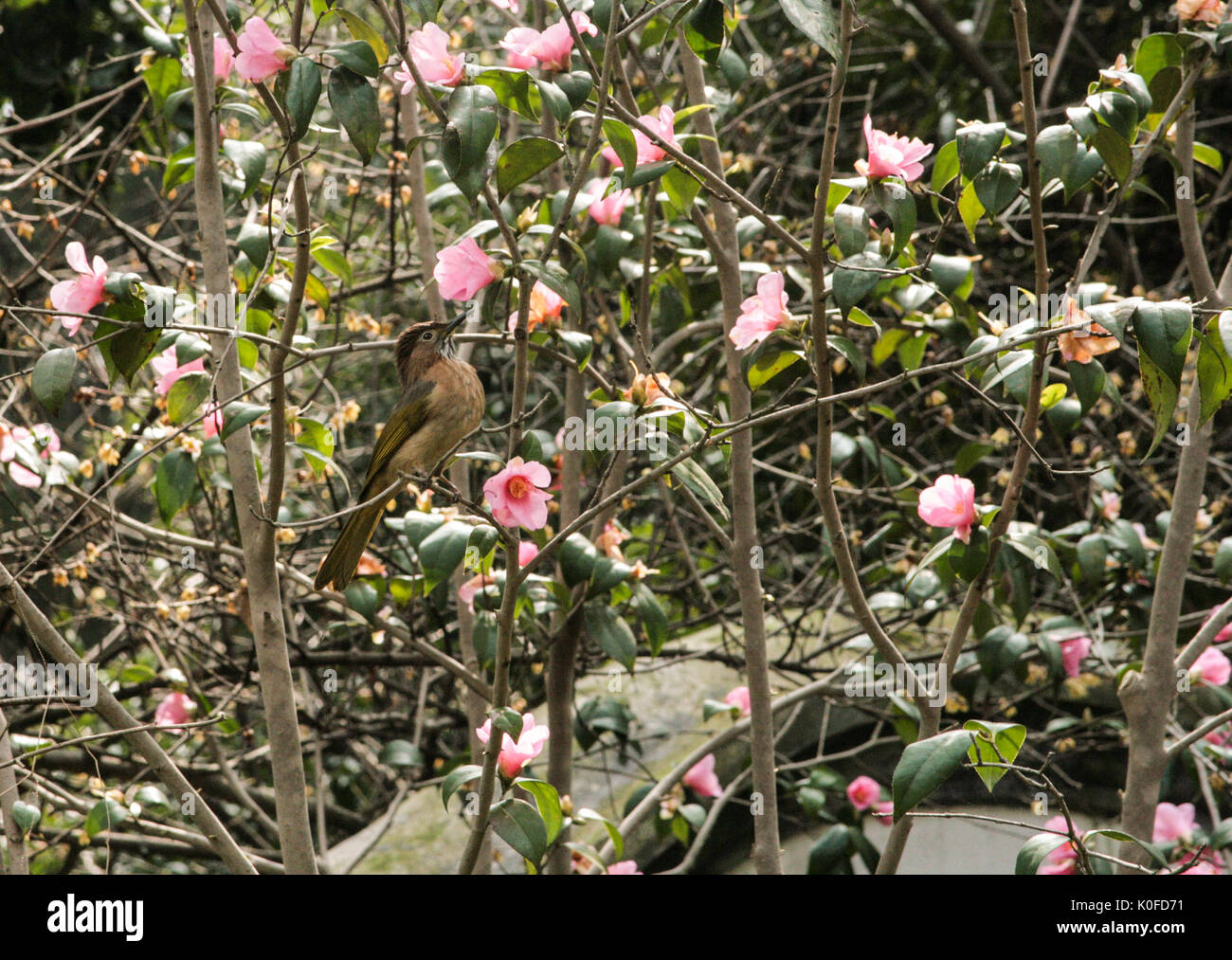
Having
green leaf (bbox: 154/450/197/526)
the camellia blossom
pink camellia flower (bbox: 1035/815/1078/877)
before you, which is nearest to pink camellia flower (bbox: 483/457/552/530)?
the camellia blossom

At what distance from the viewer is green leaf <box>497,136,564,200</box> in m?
1.74

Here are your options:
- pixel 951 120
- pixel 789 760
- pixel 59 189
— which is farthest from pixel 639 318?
pixel 59 189

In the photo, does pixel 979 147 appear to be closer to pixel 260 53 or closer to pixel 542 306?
pixel 542 306

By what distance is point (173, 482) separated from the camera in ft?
7.52

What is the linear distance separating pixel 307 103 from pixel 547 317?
2.13 ft

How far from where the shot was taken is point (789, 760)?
3811mm

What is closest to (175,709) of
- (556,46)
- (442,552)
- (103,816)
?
(103,816)

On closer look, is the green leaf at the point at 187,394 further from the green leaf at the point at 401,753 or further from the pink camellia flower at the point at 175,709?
the green leaf at the point at 401,753

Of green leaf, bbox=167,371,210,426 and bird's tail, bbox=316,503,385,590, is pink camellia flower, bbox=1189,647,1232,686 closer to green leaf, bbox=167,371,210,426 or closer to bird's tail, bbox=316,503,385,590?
bird's tail, bbox=316,503,385,590

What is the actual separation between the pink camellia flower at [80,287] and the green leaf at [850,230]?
3.91ft

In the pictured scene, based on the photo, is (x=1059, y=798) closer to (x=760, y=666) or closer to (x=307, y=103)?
(x=760, y=666)

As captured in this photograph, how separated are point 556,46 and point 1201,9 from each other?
117cm
